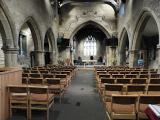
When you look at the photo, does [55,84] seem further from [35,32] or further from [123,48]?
[123,48]

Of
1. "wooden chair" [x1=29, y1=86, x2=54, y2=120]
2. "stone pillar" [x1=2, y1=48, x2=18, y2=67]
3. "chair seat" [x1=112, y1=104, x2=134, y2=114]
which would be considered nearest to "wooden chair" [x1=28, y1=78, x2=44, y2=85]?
"wooden chair" [x1=29, y1=86, x2=54, y2=120]

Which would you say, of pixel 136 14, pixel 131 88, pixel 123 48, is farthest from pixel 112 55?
pixel 131 88

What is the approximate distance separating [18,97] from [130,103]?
2.39 meters

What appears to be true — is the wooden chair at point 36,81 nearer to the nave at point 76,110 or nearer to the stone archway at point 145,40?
the nave at point 76,110

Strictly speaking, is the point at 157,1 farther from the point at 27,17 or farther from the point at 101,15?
the point at 101,15

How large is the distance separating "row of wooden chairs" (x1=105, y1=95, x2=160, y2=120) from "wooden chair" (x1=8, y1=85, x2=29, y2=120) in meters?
1.79

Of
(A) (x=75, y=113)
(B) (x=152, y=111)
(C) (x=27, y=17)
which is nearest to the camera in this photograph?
(B) (x=152, y=111)

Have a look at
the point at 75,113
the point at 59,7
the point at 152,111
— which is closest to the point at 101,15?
the point at 59,7

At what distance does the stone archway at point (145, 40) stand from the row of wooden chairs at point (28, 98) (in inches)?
378

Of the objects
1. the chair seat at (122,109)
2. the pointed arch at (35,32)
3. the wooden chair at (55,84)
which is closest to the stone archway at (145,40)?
the pointed arch at (35,32)

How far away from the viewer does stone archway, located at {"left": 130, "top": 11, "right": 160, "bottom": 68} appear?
43.9 feet

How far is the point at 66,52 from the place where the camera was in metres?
21.6

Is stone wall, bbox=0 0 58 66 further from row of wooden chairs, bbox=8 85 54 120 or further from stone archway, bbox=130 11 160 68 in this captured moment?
stone archway, bbox=130 11 160 68

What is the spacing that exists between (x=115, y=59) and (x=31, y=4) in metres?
11.0
